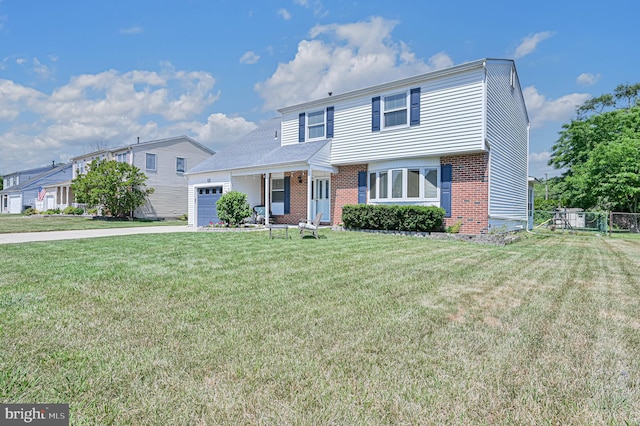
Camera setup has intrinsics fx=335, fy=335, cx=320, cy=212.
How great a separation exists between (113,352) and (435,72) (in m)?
13.2

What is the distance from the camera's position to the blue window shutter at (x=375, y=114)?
1431 cm

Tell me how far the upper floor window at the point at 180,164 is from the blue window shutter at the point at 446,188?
23.9 m

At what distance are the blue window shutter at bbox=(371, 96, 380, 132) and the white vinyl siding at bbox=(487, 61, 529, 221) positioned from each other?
13.8ft

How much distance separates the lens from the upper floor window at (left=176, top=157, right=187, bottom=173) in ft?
96.3

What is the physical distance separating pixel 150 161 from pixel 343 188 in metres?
19.4

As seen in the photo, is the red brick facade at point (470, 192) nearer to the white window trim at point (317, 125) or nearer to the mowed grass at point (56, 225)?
the white window trim at point (317, 125)

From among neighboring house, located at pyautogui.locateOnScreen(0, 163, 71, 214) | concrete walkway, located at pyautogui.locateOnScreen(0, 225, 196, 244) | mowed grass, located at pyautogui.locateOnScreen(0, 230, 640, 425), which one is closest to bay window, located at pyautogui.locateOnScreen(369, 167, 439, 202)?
mowed grass, located at pyautogui.locateOnScreen(0, 230, 640, 425)

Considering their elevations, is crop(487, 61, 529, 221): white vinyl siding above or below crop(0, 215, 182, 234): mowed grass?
above

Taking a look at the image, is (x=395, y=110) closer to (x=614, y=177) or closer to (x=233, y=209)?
(x=233, y=209)

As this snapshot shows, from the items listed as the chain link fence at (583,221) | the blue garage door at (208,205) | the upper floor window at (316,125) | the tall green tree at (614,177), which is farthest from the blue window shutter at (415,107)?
the tall green tree at (614,177)

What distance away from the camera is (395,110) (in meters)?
13.9

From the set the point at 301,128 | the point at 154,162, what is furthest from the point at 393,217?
the point at 154,162

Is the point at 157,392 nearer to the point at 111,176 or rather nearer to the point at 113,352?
the point at 113,352

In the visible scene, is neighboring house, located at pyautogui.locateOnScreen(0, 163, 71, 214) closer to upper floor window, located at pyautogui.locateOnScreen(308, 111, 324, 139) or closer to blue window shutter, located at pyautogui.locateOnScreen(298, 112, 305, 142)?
blue window shutter, located at pyautogui.locateOnScreen(298, 112, 305, 142)
